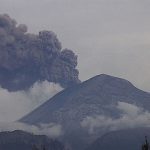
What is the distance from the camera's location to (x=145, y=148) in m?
70.0

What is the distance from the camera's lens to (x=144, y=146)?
70375mm

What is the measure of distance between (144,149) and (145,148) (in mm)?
605

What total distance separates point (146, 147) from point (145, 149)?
334 mm

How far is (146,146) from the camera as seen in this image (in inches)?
2758

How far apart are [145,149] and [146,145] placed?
570 mm

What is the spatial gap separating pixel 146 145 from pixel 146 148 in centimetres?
48

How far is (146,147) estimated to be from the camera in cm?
6994

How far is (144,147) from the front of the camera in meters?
70.3

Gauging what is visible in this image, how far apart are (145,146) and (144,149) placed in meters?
0.60

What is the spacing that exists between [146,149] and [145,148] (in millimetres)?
189

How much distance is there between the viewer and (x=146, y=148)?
6994 cm

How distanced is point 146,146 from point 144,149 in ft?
2.36

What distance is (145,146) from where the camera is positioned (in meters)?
70.2

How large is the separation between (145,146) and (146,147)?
287mm
